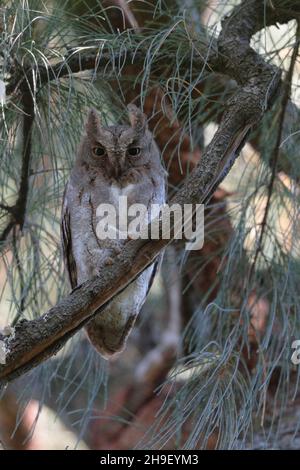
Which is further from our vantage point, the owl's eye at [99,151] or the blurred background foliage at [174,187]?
the owl's eye at [99,151]

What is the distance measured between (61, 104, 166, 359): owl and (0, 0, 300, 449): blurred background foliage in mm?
58

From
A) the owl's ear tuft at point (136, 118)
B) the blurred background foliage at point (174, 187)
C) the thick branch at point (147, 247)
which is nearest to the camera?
the thick branch at point (147, 247)

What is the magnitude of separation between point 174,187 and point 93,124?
1.34ft

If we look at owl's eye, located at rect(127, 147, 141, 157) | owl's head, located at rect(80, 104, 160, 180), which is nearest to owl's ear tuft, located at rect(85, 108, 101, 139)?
owl's head, located at rect(80, 104, 160, 180)

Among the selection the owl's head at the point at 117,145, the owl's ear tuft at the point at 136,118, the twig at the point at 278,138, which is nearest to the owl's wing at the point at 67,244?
the owl's head at the point at 117,145

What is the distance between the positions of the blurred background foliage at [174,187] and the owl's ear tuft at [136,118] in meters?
0.06

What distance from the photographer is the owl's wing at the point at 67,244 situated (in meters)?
2.09

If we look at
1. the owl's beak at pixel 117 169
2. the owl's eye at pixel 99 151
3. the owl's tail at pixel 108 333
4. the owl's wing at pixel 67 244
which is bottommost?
the owl's tail at pixel 108 333

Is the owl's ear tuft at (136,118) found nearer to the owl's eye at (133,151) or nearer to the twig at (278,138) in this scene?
the owl's eye at (133,151)

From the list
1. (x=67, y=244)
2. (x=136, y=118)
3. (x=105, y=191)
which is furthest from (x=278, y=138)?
(x=67, y=244)

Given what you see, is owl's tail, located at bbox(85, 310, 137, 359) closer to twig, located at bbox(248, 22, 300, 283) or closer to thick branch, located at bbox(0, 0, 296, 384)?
twig, located at bbox(248, 22, 300, 283)

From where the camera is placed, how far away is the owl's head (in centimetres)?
201

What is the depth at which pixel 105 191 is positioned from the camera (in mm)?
2062
